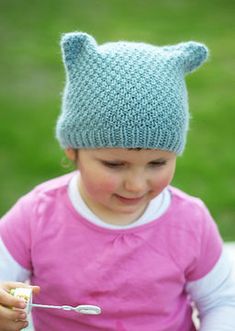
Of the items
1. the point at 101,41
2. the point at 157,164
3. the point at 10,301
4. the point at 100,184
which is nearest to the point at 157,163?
the point at 157,164

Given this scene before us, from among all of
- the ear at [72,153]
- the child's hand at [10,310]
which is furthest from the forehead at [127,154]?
the child's hand at [10,310]

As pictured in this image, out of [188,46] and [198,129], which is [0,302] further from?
[198,129]

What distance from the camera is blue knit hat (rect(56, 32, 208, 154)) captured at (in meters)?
1.42

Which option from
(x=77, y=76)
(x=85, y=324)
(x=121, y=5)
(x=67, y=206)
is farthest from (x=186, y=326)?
(x=121, y=5)

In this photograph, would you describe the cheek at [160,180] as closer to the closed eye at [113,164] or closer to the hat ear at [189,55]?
the closed eye at [113,164]

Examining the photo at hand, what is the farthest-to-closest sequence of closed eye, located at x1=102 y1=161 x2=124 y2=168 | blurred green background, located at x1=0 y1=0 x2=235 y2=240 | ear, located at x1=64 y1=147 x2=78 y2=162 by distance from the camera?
blurred green background, located at x1=0 y1=0 x2=235 y2=240 < ear, located at x1=64 y1=147 x2=78 y2=162 < closed eye, located at x1=102 y1=161 x2=124 y2=168

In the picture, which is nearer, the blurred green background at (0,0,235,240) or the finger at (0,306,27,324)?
the finger at (0,306,27,324)

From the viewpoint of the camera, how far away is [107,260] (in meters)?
1.60

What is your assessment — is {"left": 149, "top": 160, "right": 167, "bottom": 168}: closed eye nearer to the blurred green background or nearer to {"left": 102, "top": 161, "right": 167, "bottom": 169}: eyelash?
{"left": 102, "top": 161, "right": 167, "bottom": 169}: eyelash

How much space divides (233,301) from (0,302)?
59cm

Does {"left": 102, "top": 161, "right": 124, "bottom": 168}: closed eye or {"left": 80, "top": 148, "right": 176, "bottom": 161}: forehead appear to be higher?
{"left": 80, "top": 148, "right": 176, "bottom": 161}: forehead

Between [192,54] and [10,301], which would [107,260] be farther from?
[192,54]

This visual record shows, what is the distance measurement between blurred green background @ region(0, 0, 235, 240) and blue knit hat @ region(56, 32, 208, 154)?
1.33 m

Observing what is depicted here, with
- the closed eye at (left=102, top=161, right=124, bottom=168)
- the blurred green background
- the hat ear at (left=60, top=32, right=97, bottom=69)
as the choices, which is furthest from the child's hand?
the blurred green background
